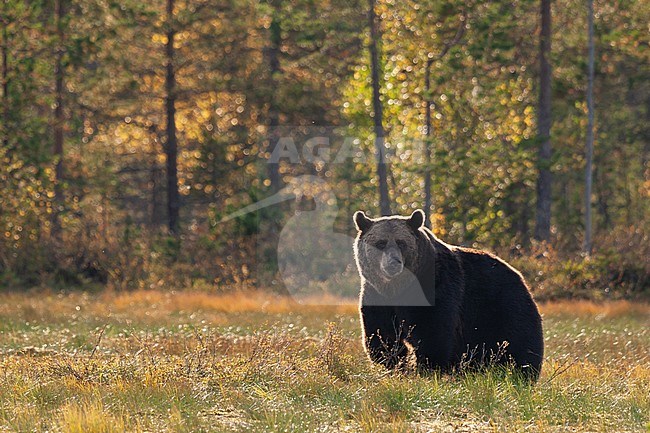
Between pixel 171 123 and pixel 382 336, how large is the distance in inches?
949

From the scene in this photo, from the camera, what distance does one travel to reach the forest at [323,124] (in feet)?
84.4

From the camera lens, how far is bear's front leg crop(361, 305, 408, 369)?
930 cm

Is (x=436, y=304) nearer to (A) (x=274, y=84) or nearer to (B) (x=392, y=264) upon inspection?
(B) (x=392, y=264)

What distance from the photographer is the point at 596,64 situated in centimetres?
2972

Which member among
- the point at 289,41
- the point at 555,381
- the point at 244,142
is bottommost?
the point at 555,381

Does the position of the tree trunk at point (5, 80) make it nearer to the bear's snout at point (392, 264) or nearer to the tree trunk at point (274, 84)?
the tree trunk at point (274, 84)

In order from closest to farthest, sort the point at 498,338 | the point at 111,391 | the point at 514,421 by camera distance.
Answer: the point at 514,421 → the point at 111,391 → the point at 498,338

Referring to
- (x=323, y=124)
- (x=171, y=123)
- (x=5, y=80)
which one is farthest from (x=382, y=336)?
(x=323, y=124)

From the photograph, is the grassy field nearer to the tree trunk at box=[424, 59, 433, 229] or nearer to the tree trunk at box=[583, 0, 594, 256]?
the tree trunk at box=[583, 0, 594, 256]

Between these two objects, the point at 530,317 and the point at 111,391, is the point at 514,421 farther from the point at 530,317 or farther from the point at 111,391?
the point at 111,391

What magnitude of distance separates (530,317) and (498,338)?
381 millimetres

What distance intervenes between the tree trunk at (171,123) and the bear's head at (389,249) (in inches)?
868

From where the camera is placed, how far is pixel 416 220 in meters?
9.44

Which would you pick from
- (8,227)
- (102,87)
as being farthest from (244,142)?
(8,227)
